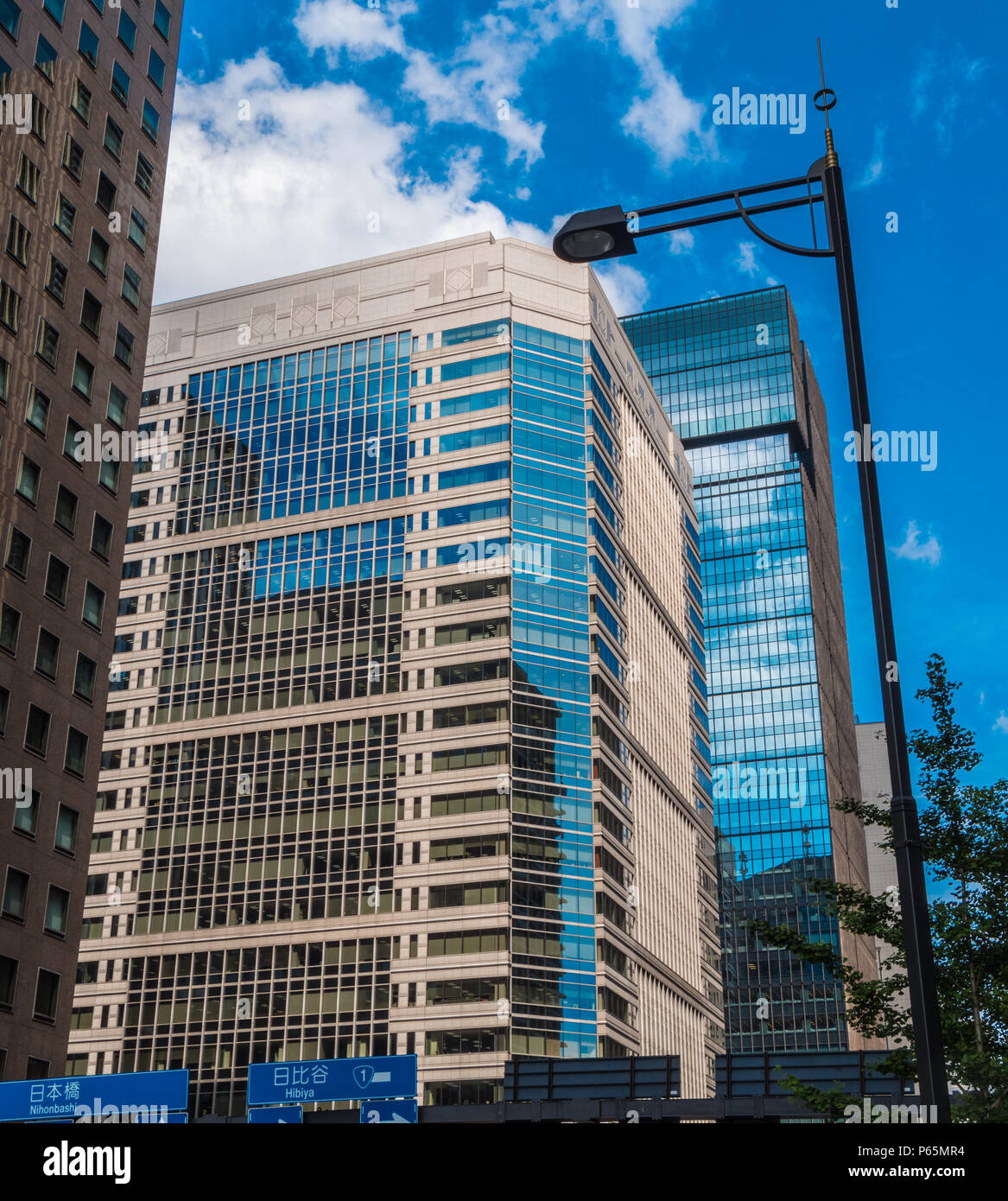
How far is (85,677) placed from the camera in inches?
2366

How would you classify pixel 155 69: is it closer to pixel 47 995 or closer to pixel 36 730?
pixel 36 730

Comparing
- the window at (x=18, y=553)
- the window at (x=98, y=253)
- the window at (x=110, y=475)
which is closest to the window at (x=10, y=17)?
the window at (x=98, y=253)

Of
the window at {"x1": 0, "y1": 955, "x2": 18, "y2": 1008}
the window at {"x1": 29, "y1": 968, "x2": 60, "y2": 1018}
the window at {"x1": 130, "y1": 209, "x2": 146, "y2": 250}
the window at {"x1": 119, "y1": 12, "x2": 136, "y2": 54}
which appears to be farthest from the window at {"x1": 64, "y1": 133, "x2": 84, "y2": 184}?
the window at {"x1": 29, "y1": 968, "x2": 60, "y2": 1018}

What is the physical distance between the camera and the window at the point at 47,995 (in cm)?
5428

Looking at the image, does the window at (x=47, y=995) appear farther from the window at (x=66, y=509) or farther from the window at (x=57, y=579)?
the window at (x=66, y=509)

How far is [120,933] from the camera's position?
103500mm

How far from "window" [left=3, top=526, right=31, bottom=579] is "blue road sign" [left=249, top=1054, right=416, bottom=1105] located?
73.0 ft

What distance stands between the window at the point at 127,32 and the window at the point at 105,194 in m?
7.34

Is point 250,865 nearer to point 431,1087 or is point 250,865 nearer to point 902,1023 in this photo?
point 431,1087

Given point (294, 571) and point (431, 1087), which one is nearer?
point (431, 1087)

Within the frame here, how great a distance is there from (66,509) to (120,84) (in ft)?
73.4

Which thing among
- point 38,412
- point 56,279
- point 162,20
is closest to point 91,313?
point 56,279
